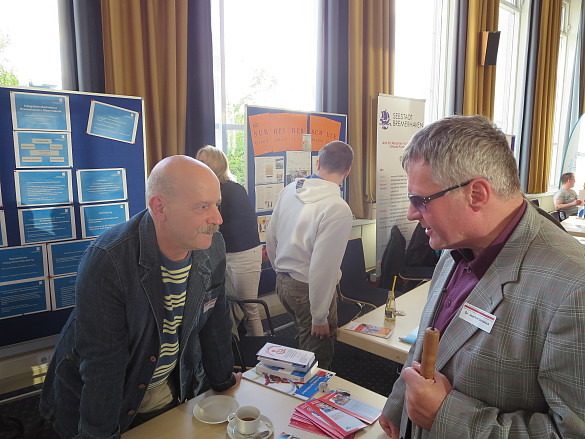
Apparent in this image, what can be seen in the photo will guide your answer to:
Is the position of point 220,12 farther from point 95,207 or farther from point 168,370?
point 168,370

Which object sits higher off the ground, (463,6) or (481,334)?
(463,6)

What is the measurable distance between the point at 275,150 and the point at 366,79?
170 cm

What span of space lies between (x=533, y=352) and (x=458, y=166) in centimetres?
44

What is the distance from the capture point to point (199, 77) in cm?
327

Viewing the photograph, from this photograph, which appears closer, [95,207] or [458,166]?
[458,166]

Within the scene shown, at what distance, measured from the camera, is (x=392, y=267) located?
4066mm

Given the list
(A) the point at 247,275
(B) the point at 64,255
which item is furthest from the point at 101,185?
(A) the point at 247,275

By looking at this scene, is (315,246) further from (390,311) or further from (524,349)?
(524,349)

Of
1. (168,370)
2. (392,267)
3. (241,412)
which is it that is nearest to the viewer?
(241,412)

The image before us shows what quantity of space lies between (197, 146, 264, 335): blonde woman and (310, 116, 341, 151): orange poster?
48.8 inches

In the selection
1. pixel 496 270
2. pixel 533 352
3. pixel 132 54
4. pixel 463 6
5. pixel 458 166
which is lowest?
pixel 533 352

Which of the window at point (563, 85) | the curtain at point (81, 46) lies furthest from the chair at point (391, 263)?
the window at point (563, 85)

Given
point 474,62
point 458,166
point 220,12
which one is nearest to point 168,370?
point 458,166

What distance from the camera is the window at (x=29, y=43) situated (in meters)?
2.68
